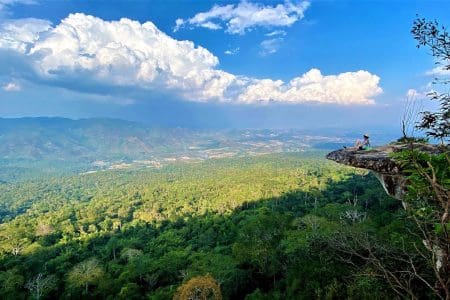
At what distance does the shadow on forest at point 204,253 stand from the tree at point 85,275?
78cm

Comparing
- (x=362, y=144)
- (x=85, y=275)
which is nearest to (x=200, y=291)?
(x=362, y=144)

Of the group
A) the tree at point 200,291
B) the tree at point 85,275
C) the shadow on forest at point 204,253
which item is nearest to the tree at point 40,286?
the shadow on forest at point 204,253

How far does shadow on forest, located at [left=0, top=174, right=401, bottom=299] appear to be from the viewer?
27250 mm

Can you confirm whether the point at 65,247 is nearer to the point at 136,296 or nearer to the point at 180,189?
the point at 136,296

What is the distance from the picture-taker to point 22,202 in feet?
397

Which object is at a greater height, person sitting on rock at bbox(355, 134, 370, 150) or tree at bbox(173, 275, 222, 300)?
person sitting on rock at bbox(355, 134, 370, 150)

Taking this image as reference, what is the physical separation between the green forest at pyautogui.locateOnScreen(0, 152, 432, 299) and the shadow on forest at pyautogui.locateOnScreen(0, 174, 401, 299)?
4.5 inches

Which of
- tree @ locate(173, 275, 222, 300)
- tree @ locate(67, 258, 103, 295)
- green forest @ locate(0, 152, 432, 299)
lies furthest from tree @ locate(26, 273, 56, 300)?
tree @ locate(173, 275, 222, 300)

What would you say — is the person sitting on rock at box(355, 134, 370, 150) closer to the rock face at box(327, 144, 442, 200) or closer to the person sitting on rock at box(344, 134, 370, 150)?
the person sitting on rock at box(344, 134, 370, 150)

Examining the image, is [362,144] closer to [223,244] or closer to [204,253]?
[204,253]

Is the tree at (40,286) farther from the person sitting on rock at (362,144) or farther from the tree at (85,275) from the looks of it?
the person sitting on rock at (362,144)

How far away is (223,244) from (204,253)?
7581 millimetres

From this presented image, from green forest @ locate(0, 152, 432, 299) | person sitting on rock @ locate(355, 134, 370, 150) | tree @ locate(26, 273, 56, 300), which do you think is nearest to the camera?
person sitting on rock @ locate(355, 134, 370, 150)

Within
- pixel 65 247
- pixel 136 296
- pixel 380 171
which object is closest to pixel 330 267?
pixel 380 171
